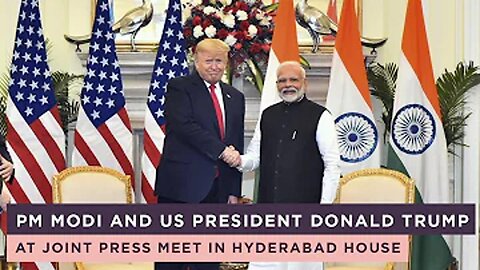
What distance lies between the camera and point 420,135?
21.1 feet

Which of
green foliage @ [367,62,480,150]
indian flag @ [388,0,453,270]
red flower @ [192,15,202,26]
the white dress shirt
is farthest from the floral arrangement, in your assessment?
the white dress shirt

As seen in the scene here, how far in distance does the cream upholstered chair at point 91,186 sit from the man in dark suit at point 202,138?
56 cm

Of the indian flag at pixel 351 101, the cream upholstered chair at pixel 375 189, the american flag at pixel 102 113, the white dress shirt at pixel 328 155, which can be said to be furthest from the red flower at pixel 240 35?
the white dress shirt at pixel 328 155

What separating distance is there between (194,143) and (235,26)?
1622 mm

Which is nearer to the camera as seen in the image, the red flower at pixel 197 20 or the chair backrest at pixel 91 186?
the chair backrest at pixel 91 186

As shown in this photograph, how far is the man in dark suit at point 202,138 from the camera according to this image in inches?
205

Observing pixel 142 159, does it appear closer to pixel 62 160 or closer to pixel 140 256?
pixel 62 160

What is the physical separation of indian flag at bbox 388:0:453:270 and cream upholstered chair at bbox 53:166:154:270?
1986 mm

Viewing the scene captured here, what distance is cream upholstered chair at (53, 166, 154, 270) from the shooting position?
578 cm

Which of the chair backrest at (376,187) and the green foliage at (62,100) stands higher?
the green foliage at (62,100)

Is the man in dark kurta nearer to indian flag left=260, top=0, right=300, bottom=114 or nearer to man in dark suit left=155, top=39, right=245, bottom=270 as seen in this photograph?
man in dark suit left=155, top=39, right=245, bottom=270

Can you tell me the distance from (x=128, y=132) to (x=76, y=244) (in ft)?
7.66

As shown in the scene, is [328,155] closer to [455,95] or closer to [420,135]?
[420,135]

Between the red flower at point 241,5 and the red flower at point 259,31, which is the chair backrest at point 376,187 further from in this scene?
the red flower at point 241,5
